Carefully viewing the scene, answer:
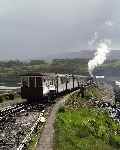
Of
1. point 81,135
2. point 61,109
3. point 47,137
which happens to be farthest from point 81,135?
point 61,109

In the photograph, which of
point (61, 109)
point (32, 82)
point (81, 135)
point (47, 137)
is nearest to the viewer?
point (47, 137)

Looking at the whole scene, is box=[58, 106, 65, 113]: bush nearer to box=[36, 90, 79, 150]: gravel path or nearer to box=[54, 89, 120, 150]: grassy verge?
box=[54, 89, 120, 150]: grassy verge

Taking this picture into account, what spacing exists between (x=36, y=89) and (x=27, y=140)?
30783mm

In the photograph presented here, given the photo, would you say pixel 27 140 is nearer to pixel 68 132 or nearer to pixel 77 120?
pixel 68 132

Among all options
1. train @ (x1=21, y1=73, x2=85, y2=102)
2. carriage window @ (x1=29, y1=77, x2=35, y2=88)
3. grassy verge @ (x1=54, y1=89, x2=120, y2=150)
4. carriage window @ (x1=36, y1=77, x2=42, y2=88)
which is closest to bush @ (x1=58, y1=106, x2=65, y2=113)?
grassy verge @ (x1=54, y1=89, x2=120, y2=150)

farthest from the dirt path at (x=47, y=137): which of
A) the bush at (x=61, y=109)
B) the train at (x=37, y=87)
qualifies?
the train at (x=37, y=87)

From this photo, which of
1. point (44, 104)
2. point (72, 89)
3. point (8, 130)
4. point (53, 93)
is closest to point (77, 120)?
point (8, 130)

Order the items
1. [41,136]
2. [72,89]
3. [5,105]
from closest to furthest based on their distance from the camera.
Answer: [41,136] → [5,105] → [72,89]

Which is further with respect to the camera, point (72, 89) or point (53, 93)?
point (72, 89)

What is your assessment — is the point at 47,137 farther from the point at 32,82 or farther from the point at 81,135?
the point at 32,82

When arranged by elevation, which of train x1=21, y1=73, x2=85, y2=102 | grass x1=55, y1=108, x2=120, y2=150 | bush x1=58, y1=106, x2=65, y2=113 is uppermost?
train x1=21, y1=73, x2=85, y2=102

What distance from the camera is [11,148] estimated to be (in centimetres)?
2702

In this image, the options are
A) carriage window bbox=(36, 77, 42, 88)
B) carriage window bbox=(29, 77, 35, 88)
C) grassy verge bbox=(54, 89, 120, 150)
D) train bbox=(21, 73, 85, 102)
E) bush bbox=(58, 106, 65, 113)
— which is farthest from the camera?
carriage window bbox=(29, 77, 35, 88)

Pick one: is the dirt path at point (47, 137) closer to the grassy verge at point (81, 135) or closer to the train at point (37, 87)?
the grassy verge at point (81, 135)
